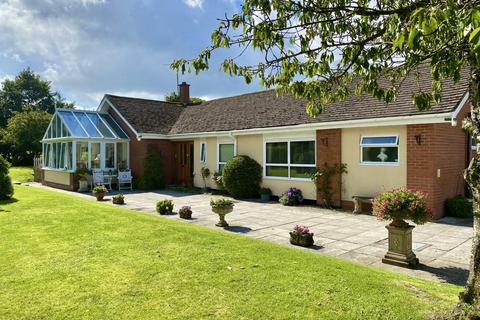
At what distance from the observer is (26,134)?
118 ft

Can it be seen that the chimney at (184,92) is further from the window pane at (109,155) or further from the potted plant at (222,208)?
the potted plant at (222,208)

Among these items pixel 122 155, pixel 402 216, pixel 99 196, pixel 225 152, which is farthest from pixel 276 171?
pixel 122 155

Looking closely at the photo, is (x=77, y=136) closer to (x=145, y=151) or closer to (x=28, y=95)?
(x=145, y=151)

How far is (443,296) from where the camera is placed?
468 cm

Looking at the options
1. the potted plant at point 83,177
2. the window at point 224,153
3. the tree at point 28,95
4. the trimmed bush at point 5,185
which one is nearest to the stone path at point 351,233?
the window at point 224,153

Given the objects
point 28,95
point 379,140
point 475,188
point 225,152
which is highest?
point 28,95

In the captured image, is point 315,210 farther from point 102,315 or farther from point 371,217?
point 102,315

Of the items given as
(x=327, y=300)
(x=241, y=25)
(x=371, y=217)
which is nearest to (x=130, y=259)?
(x=327, y=300)

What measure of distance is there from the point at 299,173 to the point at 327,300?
35.0 feet

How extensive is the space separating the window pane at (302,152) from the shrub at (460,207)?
4989 millimetres

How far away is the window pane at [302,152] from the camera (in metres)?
14.5

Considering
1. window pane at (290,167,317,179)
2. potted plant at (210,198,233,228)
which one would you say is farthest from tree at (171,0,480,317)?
window pane at (290,167,317,179)

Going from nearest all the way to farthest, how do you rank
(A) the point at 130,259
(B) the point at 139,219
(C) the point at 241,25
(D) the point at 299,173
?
(C) the point at 241,25, (A) the point at 130,259, (B) the point at 139,219, (D) the point at 299,173

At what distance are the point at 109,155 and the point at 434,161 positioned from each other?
54.3 feet
